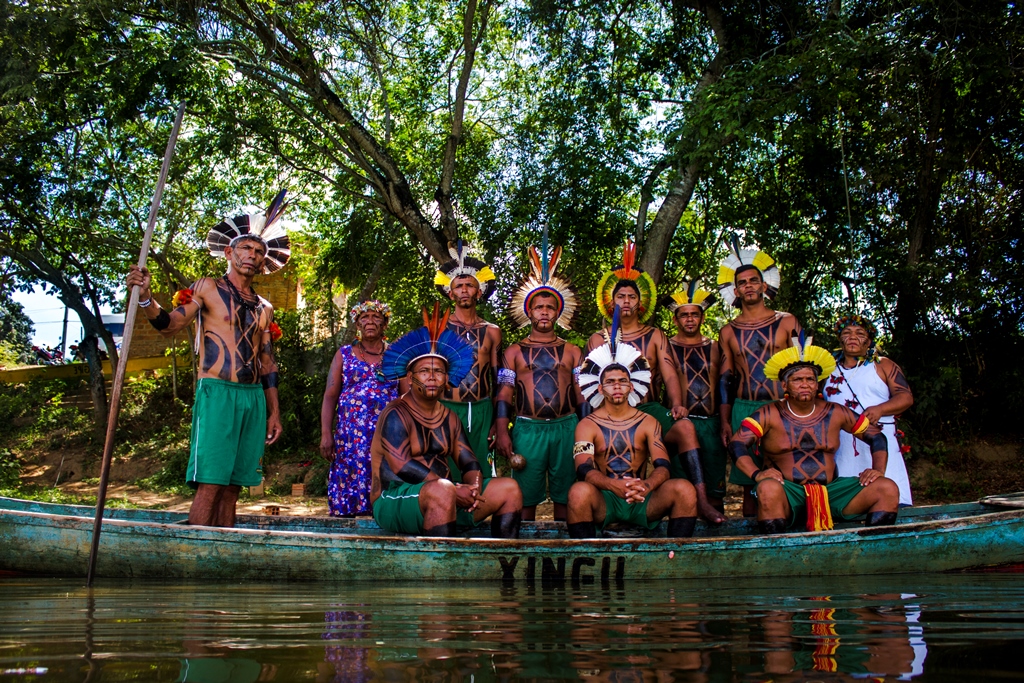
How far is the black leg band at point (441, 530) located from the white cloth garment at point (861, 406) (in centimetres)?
276

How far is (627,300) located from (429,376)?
68.4 inches

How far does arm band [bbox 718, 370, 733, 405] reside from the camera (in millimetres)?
6336

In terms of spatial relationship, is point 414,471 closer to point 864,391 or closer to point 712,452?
point 712,452

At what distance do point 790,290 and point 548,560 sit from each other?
7558 mm

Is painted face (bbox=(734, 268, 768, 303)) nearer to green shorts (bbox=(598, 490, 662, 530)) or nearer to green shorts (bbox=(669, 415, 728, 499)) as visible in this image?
green shorts (bbox=(669, 415, 728, 499))

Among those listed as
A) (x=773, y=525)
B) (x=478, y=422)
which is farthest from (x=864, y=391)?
(x=478, y=422)

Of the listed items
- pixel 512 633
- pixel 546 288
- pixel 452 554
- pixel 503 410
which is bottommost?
pixel 512 633

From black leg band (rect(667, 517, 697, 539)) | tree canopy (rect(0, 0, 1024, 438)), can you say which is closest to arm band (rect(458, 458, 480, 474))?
black leg band (rect(667, 517, 697, 539))

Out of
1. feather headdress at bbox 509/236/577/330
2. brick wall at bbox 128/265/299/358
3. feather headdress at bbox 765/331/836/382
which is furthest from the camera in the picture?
brick wall at bbox 128/265/299/358

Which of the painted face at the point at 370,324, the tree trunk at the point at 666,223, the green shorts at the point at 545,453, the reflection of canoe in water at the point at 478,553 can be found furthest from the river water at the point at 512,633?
the tree trunk at the point at 666,223

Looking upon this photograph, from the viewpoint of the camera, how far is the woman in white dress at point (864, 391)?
245 inches

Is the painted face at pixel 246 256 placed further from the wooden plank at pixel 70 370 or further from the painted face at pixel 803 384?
the wooden plank at pixel 70 370

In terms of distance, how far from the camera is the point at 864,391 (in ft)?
21.2

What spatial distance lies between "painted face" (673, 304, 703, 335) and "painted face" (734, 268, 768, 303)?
1.18 feet
